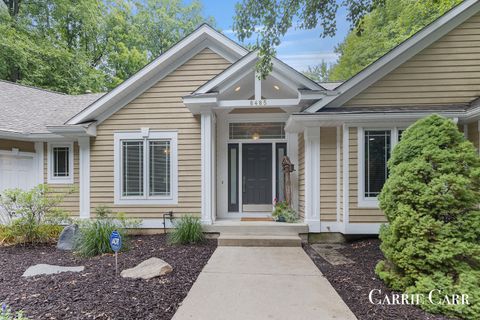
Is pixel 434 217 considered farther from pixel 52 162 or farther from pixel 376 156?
pixel 52 162

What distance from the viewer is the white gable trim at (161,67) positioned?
6.69 m

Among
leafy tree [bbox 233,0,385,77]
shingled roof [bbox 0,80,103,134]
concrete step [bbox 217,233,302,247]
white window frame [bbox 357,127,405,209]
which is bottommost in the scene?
concrete step [bbox 217,233,302,247]

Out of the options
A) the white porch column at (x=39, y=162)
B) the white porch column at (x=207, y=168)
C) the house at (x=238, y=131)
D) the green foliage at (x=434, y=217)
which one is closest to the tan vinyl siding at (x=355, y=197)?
the house at (x=238, y=131)

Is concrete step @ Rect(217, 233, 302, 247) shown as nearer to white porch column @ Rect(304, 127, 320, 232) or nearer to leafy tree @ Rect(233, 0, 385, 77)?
white porch column @ Rect(304, 127, 320, 232)

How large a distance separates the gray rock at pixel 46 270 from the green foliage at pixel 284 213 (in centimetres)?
415

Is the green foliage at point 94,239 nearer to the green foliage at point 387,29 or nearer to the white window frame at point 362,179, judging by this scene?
the white window frame at point 362,179

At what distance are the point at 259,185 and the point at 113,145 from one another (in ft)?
13.2

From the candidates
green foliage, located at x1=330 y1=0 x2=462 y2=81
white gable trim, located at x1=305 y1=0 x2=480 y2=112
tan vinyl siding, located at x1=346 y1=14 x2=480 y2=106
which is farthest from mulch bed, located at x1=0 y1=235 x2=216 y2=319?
green foliage, located at x1=330 y1=0 x2=462 y2=81

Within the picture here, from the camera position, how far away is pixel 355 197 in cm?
584

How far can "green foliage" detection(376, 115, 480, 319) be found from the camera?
306 cm

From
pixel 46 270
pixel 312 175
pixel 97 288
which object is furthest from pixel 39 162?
pixel 312 175

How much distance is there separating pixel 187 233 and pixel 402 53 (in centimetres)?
602

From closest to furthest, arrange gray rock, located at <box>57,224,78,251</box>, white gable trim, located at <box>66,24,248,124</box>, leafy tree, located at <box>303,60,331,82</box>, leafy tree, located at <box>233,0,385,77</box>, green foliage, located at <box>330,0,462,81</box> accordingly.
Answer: leafy tree, located at <box>233,0,385,77</box>
gray rock, located at <box>57,224,78,251</box>
white gable trim, located at <box>66,24,248,124</box>
green foliage, located at <box>330,0,462,81</box>
leafy tree, located at <box>303,60,331,82</box>

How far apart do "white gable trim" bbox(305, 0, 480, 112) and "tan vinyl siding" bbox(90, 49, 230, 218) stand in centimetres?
291
